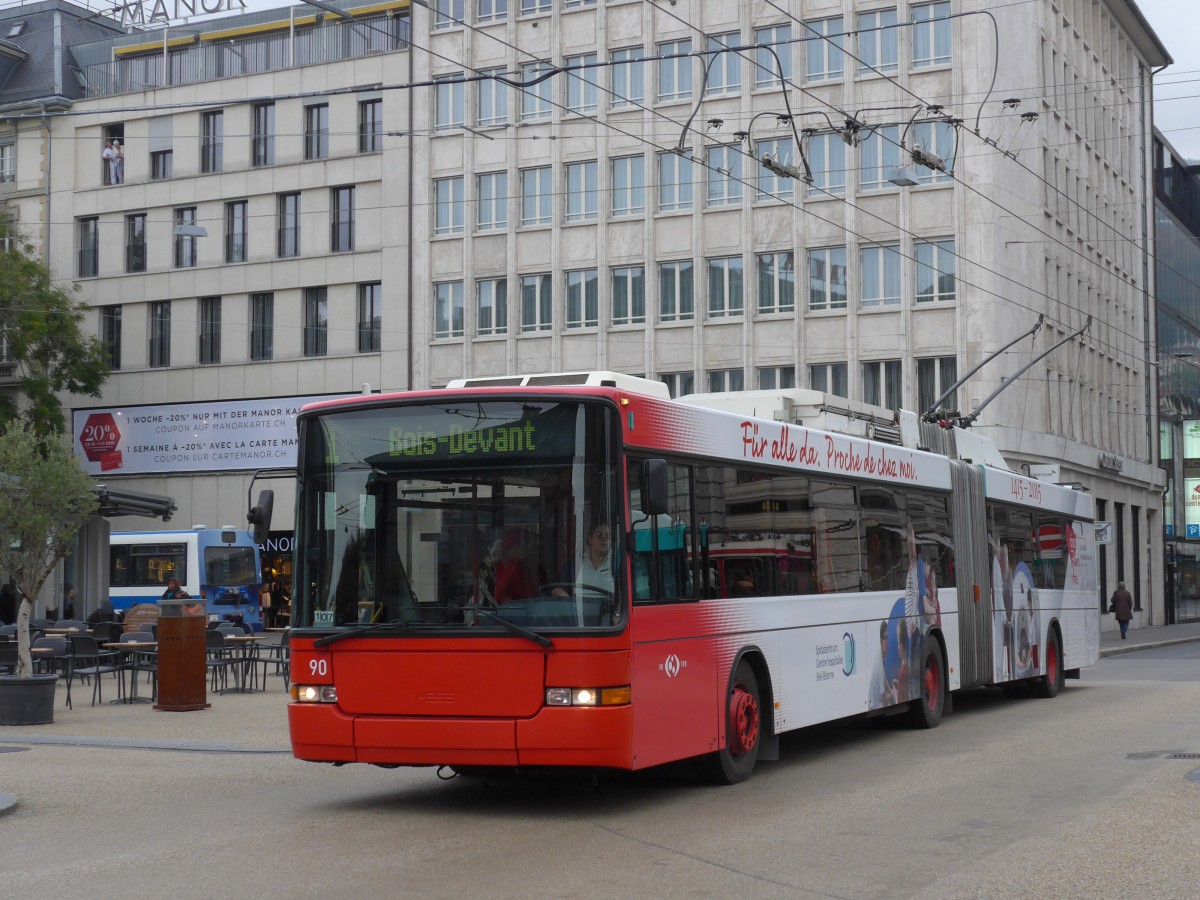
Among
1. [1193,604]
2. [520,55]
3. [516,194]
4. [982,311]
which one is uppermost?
[520,55]

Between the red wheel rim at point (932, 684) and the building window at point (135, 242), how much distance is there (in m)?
40.7

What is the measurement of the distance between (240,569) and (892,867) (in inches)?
1509

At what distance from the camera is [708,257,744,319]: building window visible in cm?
4612

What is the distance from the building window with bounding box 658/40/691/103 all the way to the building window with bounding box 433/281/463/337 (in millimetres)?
8189

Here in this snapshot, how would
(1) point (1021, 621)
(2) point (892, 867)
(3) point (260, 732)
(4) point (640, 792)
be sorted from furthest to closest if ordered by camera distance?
1. (1) point (1021, 621)
2. (3) point (260, 732)
3. (4) point (640, 792)
4. (2) point (892, 867)

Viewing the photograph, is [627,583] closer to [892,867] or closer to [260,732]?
[892,867]

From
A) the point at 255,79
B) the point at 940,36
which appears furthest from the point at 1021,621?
the point at 255,79

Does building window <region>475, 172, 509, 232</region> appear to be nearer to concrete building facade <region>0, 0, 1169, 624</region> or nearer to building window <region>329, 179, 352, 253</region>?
concrete building facade <region>0, 0, 1169, 624</region>

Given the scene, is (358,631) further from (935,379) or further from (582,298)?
(582,298)

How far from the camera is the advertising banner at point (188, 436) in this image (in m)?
50.8

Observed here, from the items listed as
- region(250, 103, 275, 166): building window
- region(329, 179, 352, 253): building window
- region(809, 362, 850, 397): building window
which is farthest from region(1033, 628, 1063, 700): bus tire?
region(250, 103, 275, 166): building window

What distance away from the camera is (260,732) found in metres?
17.7

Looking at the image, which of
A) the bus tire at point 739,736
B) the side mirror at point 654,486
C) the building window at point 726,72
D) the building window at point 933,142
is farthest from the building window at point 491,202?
the side mirror at point 654,486

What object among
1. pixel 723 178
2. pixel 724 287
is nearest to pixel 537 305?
pixel 724 287
